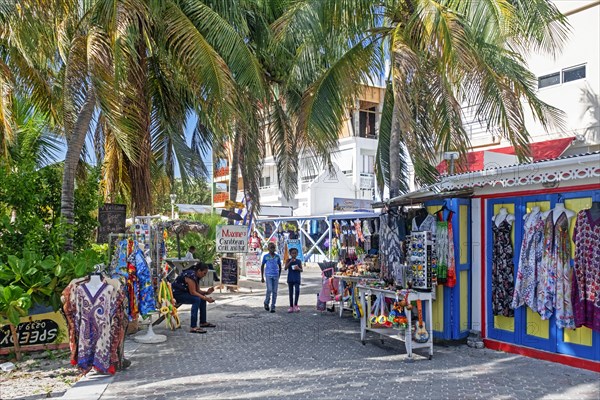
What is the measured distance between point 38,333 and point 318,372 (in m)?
4.41

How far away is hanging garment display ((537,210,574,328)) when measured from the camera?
23.2 feet

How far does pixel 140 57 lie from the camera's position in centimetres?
1103

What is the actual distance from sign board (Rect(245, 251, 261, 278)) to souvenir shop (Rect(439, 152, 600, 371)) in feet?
41.9

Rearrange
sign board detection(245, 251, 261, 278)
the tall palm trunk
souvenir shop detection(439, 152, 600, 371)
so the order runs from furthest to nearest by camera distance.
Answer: sign board detection(245, 251, 261, 278) < the tall palm trunk < souvenir shop detection(439, 152, 600, 371)

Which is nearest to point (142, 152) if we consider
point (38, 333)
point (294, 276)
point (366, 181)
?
point (38, 333)

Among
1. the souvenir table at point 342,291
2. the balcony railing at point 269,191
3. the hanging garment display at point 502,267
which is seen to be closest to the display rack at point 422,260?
the hanging garment display at point 502,267

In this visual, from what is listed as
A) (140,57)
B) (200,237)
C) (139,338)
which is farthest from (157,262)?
(200,237)

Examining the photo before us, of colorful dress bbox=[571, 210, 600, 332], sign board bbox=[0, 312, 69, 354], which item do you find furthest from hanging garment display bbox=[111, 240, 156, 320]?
colorful dress bbox=[571, 210, 600, 332]

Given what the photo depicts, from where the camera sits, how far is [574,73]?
1609cm

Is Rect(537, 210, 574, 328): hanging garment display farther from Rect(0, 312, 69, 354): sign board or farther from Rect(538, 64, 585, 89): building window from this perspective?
Rect(538, 64, 585, 89): building window

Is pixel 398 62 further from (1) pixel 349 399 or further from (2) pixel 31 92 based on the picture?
(2) pixel 31 92

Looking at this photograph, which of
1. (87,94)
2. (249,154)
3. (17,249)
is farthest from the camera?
(249,154)

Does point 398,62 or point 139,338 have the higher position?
point 398,62

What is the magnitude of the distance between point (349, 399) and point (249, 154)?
989 centimetres
